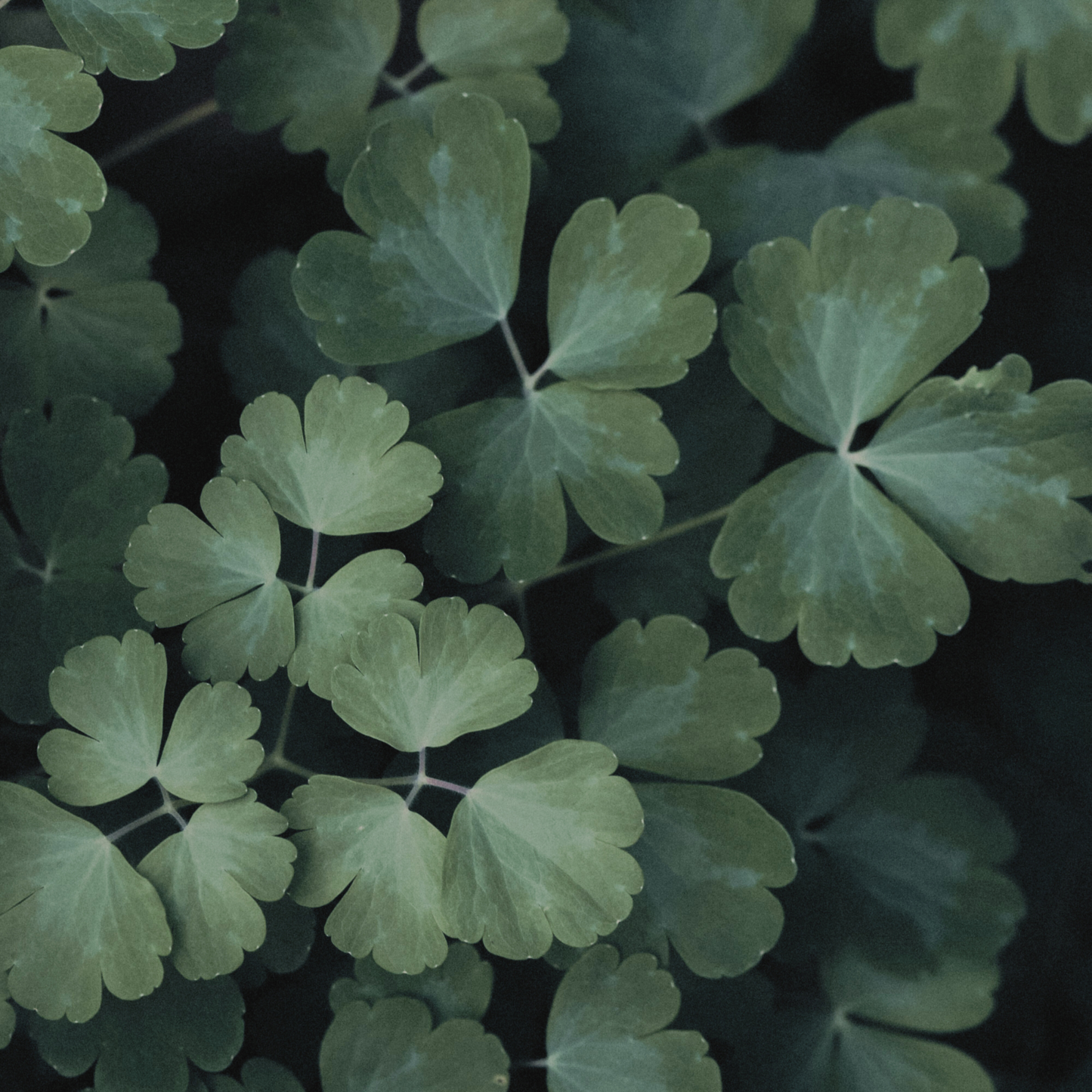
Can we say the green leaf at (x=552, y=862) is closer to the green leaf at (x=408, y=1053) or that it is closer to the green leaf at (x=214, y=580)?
the green leaf at (x=408, y=1053)

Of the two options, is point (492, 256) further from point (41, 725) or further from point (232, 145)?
point (41, 725)

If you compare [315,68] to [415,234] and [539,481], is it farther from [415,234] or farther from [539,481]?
[539,481]

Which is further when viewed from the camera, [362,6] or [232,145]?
[232,145]

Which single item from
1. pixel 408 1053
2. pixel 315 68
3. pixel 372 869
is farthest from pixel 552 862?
pixel 315 68

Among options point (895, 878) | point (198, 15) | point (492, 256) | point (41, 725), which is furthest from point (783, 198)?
point (41, 725)

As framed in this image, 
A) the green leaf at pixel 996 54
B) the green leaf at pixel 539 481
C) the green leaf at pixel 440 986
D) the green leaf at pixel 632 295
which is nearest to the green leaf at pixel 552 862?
the green leaf at pixel 440 986

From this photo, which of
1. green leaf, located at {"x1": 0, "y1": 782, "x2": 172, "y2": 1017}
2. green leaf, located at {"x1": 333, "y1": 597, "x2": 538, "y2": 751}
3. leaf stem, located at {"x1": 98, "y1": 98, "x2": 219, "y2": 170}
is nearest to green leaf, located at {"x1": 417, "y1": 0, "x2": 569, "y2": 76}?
leaf stem, located at {"x1": 98, "y1": 98, "x2": 219, "y2": 170}
